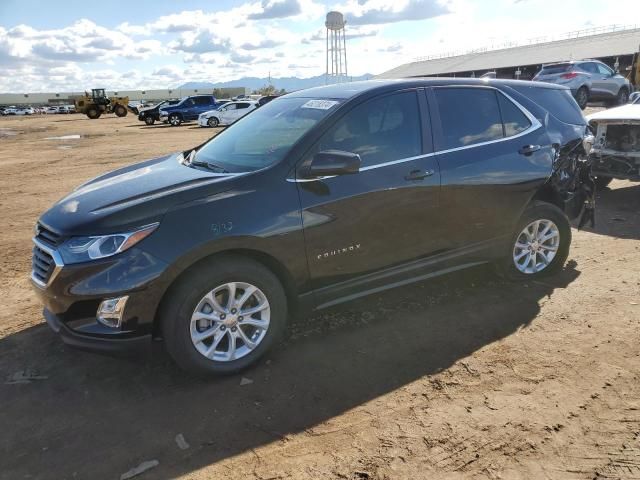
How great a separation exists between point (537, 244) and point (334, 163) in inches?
97.6

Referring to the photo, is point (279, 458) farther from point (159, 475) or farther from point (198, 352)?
point (198, 352)

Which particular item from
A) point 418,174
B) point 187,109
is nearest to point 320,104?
point 418,174

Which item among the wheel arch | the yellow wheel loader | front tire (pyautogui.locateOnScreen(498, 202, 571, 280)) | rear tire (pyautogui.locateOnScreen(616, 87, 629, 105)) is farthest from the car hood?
the yellow wheel loader

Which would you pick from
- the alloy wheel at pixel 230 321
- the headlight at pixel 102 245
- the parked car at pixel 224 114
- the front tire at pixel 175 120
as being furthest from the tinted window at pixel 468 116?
the front tire at pixel 175 120

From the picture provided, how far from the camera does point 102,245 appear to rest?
313cm

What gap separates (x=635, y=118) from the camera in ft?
23.8

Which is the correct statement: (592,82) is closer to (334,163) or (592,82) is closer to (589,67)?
(589,67)

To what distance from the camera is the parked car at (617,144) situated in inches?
284

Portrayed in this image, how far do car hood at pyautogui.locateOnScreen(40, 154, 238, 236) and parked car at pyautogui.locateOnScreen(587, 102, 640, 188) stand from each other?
20.1 ft

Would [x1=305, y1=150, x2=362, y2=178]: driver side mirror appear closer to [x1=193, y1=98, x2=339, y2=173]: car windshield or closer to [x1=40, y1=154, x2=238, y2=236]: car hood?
[x1=193, y1=98, x2=339, y2=173]: car windshield

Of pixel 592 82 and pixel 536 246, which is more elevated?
pixel 592 82

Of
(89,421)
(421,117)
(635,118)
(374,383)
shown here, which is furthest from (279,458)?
(635,118)

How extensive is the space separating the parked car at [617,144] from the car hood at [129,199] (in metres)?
6.12

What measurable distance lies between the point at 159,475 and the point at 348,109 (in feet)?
8.82
